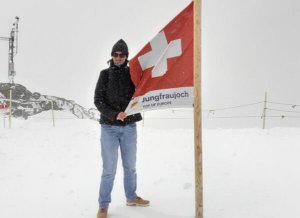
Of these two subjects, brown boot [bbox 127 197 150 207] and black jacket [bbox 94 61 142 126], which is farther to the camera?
brown boot [bbox 127 197 150 207]

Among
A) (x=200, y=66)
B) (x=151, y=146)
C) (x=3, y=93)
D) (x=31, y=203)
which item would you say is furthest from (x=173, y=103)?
(x=3, y=93)

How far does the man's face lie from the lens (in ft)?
16.0

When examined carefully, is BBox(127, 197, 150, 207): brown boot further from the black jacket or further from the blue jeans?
the black jacket

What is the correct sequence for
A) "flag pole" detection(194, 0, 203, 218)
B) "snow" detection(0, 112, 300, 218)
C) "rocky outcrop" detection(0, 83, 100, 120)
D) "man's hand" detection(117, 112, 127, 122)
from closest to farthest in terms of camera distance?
1. "flag pole" detection(194, 0, 203, 218)
2. "man's hand" detection(117, 112, 127, 122)
3. "snow" detection(0, 112, 300, 218)
4. "rocky outcrop" detection(0, 83, 100, 120)

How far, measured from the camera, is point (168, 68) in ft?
14.9

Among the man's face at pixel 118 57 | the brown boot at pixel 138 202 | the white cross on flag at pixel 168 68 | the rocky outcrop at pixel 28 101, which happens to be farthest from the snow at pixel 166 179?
the rocky outcrop at pixel 28 101

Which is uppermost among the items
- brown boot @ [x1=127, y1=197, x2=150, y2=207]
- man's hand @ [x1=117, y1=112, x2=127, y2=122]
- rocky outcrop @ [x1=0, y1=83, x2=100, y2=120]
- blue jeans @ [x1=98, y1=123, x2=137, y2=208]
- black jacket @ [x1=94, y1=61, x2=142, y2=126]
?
rocky outcrop @ [x1=0, y1=83, x2=100, y2=120]

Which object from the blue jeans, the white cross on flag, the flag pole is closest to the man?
the blue jeans

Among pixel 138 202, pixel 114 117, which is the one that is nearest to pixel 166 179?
pixel 138 202

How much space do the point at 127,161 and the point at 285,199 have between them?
2.10m

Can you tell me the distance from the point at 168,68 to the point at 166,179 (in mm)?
2634

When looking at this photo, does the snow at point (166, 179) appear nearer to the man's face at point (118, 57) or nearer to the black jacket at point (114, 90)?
the black jacket at point (114, 90)

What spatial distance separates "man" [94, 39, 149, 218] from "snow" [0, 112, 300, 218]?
→ 48cm

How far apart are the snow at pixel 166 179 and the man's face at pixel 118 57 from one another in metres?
1.91
